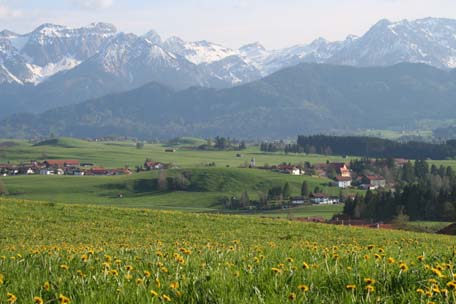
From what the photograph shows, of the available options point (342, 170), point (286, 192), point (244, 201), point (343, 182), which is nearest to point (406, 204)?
point (244, 201)

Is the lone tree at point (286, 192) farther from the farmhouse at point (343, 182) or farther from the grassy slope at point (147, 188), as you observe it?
the farmhouse at point (343, 182)

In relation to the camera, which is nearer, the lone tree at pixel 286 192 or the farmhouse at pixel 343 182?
the lone tree at pixel 286 192

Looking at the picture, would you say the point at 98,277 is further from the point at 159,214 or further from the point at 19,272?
the point at 159,214

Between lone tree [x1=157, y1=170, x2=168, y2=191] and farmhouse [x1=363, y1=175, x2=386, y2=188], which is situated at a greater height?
farmhouse [x1=363, y1=175, x2=386, y2=188]

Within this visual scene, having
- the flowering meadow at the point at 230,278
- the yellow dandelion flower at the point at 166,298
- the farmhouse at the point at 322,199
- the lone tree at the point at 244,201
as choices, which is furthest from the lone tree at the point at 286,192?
the yellow dandelion flower at the point at 166,298

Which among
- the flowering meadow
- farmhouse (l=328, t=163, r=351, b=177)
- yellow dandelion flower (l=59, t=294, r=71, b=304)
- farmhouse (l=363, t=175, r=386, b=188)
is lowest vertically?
farmhouse (l=363, t=175, r=386, b=188)

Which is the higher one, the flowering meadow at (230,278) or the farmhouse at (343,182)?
the flowering meadow at (230,278)

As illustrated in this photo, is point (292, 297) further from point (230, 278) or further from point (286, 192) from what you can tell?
point (286, 192)

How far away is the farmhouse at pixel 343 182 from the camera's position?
175913mm

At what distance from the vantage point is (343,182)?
180m

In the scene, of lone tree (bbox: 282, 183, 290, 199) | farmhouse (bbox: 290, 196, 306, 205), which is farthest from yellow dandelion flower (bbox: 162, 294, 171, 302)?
lone tree (bbox: 282, 183, 290, 199)

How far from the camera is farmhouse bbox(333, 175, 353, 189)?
17591 cm

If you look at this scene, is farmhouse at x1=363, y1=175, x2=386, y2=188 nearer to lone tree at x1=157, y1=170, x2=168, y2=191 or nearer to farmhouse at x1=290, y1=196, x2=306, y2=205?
farmhouse at x1=290, y1=196, x2=306, y2=205

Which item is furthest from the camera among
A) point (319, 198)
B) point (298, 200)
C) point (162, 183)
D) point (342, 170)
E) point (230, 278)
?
point (342, 170)
